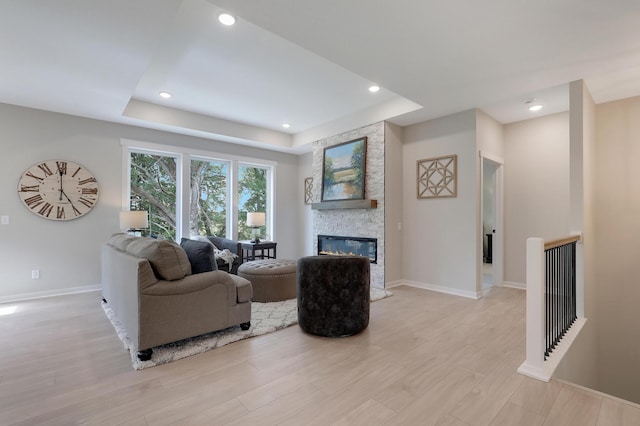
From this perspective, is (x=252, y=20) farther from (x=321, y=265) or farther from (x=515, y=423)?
(x=515, y=423)

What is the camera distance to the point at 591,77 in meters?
3.33

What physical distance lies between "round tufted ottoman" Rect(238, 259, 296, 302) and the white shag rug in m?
0.10

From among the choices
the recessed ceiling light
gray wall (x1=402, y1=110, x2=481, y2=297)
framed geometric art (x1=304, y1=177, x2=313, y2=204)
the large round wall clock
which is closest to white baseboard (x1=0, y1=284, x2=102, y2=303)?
the large round wall clock

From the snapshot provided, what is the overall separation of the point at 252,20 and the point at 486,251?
295 inches

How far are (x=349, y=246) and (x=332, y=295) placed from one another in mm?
2686

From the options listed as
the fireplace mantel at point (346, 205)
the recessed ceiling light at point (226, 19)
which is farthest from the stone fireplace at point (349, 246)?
the recessed ceiling light at point (226, 19)

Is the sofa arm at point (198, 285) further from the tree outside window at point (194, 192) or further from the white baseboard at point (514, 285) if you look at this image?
the white baseboard at point (514, 285)

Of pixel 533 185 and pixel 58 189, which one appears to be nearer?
pixel 58 189

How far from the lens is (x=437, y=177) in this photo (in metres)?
4.71

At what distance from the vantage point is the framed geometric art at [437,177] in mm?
4516

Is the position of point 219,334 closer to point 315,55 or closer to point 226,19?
point 226,19

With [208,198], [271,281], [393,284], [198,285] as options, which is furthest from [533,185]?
[208,198]

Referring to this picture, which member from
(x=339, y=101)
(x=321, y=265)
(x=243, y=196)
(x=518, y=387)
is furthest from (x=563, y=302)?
(x=243, y=196)

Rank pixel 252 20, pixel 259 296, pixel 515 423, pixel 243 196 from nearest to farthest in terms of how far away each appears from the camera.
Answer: pixel 515 423, pixel 252 20, pixel 259 296, pixel 243 196
